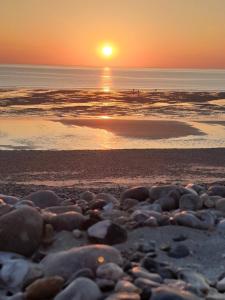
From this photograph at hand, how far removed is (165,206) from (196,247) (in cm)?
123

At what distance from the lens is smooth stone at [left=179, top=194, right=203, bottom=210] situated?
19.4 feet

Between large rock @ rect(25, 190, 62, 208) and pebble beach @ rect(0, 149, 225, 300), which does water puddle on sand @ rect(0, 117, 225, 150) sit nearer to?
large rock @ rect(25, 190, 62, 208)

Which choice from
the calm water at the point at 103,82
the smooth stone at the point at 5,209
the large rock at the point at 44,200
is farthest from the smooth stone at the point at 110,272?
the calm water at the point at 103,82

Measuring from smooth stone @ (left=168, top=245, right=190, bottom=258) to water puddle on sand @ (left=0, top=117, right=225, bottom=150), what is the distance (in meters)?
13.1

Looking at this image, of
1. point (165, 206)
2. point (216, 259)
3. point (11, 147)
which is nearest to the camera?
point (216, 259)

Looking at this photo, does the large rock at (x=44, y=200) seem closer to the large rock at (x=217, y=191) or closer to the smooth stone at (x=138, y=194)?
the smooth stone at (x=138, y=194)

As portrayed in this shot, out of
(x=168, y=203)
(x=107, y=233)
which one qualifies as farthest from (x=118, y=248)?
(x=168, y=203)

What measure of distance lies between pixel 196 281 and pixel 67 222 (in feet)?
5.11

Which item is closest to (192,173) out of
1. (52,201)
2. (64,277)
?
(52,201)

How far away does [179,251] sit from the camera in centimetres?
463

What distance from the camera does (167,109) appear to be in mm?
33656

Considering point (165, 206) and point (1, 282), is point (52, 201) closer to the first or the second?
Answer: point (165, 206)

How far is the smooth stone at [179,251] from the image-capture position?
4.58m

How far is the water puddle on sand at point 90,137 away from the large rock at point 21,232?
42.9 ft
